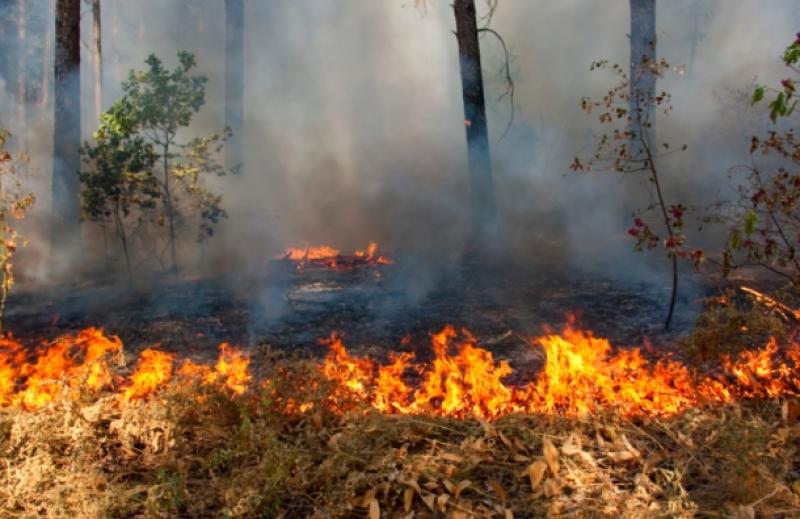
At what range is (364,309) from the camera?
8125mm

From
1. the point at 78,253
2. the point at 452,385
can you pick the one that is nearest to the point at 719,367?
the point at 452,385

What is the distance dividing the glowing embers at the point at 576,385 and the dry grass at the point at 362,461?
0.31 meters

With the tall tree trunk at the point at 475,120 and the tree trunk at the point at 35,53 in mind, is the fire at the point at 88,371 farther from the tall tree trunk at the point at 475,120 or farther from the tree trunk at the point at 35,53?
the tree trunk at the point at 35,53

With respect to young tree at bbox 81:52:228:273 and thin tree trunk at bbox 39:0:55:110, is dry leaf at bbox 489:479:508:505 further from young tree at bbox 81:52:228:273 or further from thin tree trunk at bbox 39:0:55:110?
thin tree trunk at bbox 39:0:55:110

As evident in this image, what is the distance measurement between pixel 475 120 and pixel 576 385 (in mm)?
7537

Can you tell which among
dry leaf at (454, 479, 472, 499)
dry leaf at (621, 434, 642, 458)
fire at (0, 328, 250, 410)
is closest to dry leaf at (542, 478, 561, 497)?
dry leaf at (454, 479, 472, 499)

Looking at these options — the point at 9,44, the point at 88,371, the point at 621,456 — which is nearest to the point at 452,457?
the point at 621,456

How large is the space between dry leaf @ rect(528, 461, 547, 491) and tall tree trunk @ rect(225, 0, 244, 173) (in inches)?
471

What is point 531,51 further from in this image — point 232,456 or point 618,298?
point 232,456

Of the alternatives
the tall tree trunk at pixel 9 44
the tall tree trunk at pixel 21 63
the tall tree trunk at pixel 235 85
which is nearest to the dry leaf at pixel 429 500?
the tall tree trunk at pixel 235 85

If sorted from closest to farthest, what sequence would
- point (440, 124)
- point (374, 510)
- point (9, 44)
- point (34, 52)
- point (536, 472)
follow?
point (374, 510) < point (536, 472) < point (440, 124) < point (9, 44) < point (34, 52)

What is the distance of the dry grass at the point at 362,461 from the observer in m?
3.71

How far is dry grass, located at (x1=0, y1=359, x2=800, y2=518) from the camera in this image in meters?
3.71

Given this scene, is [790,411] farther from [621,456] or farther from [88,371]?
→ [88,371]
